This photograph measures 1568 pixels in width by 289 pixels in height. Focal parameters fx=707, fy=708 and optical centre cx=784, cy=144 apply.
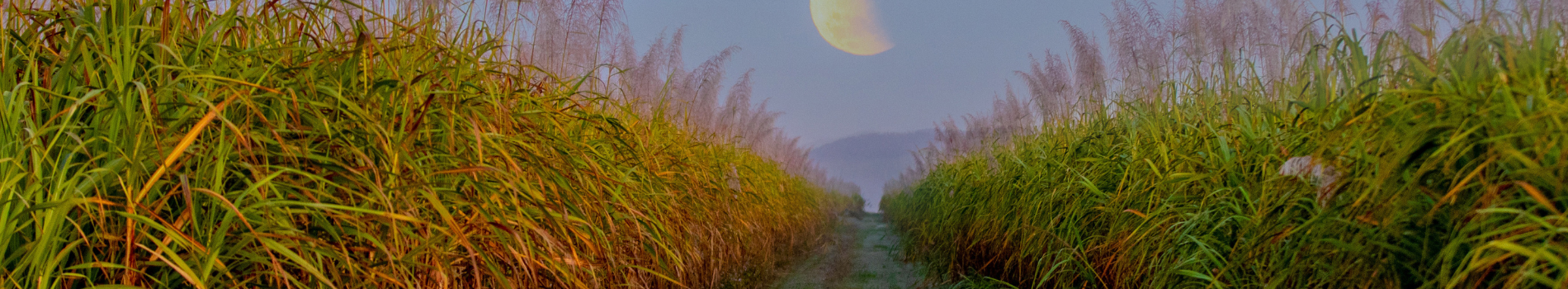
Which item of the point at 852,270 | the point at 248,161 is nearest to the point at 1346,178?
the point at 248,161

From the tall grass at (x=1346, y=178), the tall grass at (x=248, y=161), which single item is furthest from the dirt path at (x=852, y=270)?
the tall grass at (x=248, y=161)

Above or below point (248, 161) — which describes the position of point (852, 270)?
below

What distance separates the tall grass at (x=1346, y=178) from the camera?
105 centimetres

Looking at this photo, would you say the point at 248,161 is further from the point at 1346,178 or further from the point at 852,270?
the point at 852,270

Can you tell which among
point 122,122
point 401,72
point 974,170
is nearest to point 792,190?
point 974,170

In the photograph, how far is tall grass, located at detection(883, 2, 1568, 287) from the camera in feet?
3.43

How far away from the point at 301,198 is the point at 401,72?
38cm

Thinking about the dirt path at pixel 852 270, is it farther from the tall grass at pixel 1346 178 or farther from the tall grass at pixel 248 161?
the tall grass at pixel 248 161

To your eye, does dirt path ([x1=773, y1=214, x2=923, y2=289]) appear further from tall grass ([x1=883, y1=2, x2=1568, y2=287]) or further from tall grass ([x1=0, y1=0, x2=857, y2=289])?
tall grass ([x1=0, y1=0, x2=857, y2=289])

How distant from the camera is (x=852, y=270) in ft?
15.9

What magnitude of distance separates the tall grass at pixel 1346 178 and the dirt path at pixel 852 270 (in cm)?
128

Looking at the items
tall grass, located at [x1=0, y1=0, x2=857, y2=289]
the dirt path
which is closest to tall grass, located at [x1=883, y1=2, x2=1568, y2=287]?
the dirt path

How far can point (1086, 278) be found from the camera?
7.44ft

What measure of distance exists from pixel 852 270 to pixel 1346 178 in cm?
369
